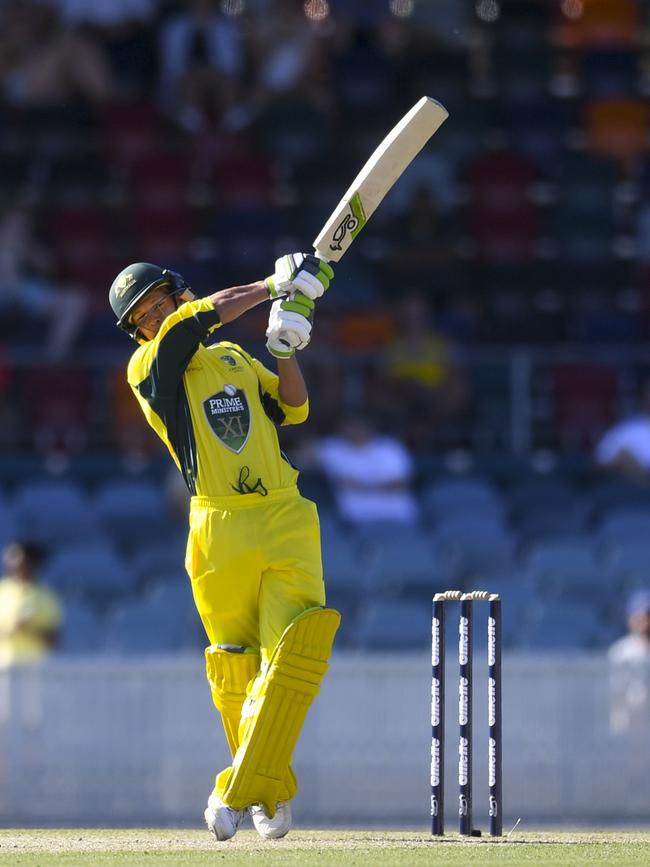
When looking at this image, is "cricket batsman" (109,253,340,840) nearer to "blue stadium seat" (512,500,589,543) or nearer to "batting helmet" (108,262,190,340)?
"batting helmet" (108,262,190,340)

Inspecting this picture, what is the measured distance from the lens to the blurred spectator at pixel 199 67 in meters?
13.2

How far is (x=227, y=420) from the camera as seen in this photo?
5738 mm

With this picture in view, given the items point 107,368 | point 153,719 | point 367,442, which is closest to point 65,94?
point 107,368

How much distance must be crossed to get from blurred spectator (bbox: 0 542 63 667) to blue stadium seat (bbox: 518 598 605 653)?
2379 mm

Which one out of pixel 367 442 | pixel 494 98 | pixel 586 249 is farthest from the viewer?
pixel 494 98

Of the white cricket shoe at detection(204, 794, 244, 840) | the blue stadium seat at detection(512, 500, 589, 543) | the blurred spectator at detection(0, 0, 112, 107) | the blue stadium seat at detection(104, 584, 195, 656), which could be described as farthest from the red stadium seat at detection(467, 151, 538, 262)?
the white cricket shoe at detection(204, 794, 244, 840)

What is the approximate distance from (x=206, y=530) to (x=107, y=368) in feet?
17.6

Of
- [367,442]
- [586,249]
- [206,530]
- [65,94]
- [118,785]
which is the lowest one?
[118,785]

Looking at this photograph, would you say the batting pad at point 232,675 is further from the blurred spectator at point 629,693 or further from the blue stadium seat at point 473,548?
the blue stadium seat at point 473,548

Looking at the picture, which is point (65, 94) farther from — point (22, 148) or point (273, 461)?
point (273, 461)

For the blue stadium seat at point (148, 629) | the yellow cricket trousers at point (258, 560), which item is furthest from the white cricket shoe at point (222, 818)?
the blue stadium seat at point (148, 629)

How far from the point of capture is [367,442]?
10719 mm

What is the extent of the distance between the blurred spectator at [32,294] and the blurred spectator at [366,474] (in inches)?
68.9

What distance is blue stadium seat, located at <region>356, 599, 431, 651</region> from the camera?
9.53m
